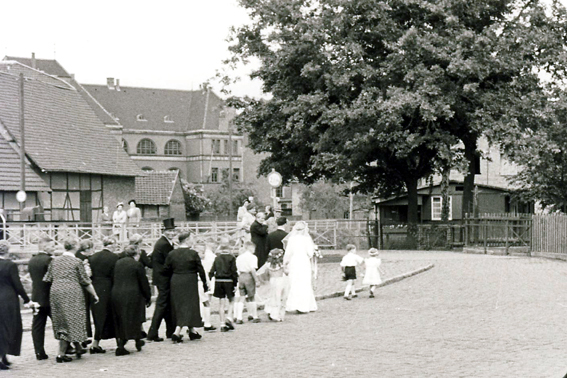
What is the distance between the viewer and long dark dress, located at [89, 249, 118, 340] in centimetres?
1455

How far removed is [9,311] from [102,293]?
1607 mm

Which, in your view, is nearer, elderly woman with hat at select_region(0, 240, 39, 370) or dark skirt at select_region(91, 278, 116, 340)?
elderly woman with hat at select_region(0, 240, 39, 370)

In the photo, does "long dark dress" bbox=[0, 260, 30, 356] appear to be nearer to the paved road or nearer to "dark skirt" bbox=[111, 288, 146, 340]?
the paved road

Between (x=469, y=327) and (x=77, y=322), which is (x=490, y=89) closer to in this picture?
(x=469, y=327)

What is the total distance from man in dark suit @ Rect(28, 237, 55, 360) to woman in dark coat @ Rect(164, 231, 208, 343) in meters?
2.10

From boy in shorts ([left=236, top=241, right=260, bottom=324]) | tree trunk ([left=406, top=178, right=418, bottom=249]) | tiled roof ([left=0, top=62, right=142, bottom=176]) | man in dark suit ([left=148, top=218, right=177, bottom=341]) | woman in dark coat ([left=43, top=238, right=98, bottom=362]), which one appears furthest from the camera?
tiled roof ([left=0, top=62, right=142, bottom=176])

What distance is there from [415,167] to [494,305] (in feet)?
93.4

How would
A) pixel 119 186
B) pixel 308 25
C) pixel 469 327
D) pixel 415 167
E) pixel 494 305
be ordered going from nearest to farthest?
1. pixel 469 327
2. pixel 494 305
3. pixel 308 25
4. pixel 415 167
5. pixel 119 186

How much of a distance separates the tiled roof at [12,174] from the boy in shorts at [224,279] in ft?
91.6

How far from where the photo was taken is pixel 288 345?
14.5 metres

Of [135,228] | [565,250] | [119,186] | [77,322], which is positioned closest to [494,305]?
[77,322]

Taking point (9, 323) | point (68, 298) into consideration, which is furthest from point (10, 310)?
point (68, 298)

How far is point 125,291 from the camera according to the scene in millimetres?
14453

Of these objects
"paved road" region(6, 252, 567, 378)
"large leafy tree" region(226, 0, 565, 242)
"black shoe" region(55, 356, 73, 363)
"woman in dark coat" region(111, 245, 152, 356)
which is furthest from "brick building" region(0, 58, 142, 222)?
"black shoe" region(55, 356, 73, 363)
